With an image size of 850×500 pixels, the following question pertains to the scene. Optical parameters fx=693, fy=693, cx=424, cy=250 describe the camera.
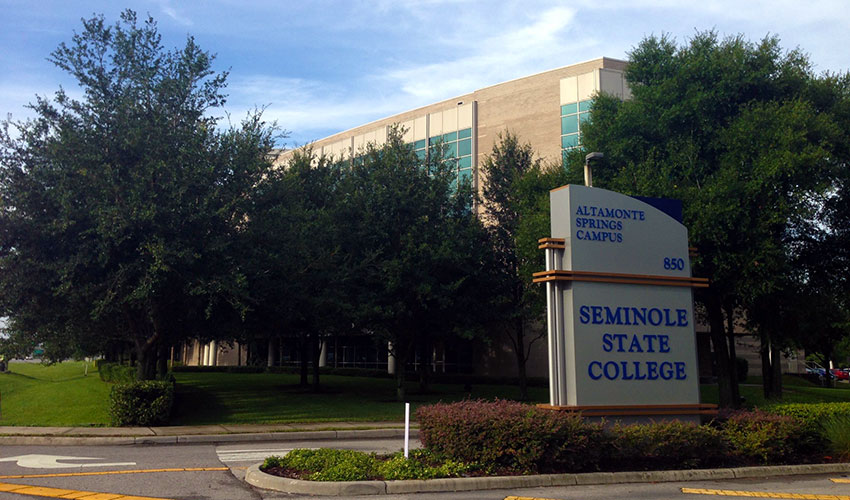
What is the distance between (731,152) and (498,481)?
15673 millimetres

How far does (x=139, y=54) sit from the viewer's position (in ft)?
66.0

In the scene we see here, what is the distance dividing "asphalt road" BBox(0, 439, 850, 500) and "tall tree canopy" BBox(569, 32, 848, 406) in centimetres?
1072

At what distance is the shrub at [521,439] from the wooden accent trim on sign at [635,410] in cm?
86

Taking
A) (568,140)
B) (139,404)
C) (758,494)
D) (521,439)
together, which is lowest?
(758,494)

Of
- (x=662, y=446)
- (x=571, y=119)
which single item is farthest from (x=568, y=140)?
(x=662, y=446)

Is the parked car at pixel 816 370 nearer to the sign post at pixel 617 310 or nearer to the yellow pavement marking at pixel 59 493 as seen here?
the sign post at pixel 617 310

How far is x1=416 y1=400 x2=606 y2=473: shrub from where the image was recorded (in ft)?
31.2

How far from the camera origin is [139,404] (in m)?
17.2

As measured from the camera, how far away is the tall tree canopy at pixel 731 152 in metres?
19.7

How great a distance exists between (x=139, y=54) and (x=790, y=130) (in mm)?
18643

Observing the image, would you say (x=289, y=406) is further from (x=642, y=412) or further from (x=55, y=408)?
(x=642, y=412)

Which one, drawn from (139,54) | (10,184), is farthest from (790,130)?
(10,184)

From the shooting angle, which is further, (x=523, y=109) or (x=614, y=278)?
(x=523, y=109)

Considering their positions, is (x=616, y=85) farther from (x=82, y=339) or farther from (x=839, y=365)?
(x=839, y=365)
